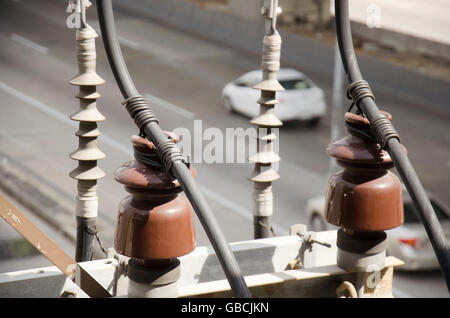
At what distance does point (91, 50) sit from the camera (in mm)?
5562

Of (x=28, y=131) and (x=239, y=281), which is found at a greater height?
(x=239, y=281)

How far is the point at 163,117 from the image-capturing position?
82.3 feet

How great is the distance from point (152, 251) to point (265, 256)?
169cm

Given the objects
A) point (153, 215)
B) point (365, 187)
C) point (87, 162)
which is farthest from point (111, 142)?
point (153, 215)

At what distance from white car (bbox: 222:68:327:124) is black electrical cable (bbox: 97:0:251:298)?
67.3ft

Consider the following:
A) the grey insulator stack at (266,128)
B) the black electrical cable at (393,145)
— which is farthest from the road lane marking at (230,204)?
the black electrical cable at (393,145)

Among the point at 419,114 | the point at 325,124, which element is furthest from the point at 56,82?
the point at 419,114

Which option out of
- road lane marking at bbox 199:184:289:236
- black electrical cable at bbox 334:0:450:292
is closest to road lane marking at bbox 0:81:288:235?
road lane marking at bbox 199:184:289:236

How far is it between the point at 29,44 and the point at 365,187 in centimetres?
2798

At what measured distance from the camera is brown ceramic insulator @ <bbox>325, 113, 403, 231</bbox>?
4.68 m

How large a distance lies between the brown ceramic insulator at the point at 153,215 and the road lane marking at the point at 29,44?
27.3m

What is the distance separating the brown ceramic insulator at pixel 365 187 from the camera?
184 inches

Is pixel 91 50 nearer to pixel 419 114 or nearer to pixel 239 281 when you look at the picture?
Answer: pixel 239 281

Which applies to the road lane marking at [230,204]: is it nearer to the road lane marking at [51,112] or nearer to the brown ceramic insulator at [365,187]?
the road lane marking at [51,112]
